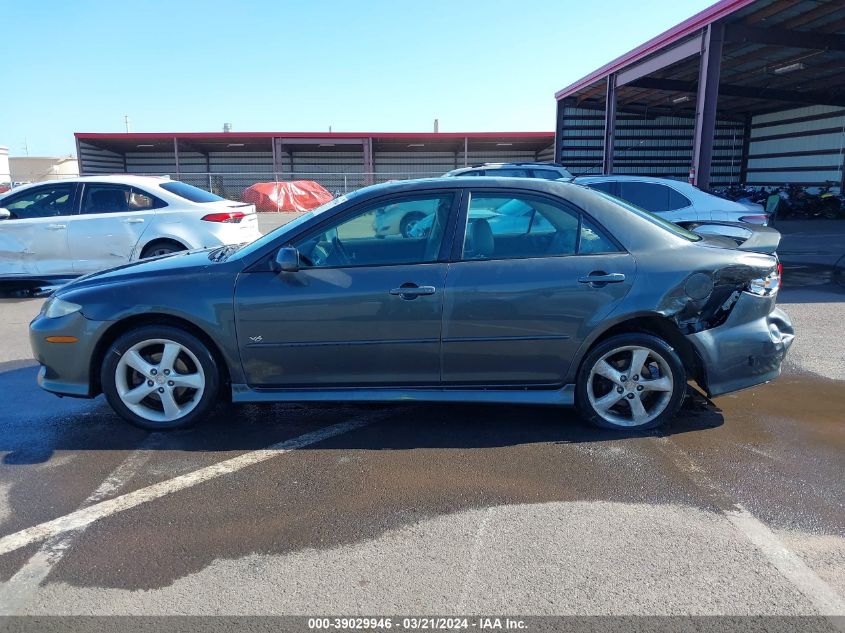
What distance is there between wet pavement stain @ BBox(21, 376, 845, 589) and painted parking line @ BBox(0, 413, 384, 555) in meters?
0.08

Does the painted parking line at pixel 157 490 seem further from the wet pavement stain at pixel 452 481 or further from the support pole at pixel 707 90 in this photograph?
the support pole at pixel 707 90

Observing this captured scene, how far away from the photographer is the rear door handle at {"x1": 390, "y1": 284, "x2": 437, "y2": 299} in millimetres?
3740

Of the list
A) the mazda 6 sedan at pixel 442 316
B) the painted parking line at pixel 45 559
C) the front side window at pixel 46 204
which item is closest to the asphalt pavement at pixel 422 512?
the painted parking line at pixel 45 559

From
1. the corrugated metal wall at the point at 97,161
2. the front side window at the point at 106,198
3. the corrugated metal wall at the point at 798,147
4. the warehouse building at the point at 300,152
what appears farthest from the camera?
the warehouse building at the point at 300,152

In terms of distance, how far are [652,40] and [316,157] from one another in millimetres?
23541

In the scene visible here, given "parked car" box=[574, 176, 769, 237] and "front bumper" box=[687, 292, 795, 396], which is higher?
"parked car" box=[574, 176, 769, 237]

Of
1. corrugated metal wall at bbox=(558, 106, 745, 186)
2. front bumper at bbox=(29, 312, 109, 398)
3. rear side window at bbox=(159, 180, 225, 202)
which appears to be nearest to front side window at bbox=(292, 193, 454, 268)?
front bumper at bbox=(29, 312, 109, 398)

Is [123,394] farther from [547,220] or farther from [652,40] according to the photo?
[652,40]

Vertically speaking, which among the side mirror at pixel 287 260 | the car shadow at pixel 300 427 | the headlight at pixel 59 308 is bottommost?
the car shadow at pixel 300 427

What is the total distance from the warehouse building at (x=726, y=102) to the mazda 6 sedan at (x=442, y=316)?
1111 centimetres

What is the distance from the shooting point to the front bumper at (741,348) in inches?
152

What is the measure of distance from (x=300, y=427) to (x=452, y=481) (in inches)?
49.2

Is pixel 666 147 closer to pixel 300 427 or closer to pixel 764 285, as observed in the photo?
pixel 764 285

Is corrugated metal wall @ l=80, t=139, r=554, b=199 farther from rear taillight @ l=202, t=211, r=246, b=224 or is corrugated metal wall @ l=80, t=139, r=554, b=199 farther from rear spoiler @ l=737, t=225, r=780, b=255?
rear spoiler @ l=737, t=225, r=780, b=255
